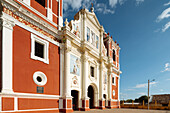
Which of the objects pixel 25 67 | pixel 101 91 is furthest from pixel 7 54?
pixel 101 91

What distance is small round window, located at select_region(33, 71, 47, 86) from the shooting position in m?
10.4

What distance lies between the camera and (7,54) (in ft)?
27.7

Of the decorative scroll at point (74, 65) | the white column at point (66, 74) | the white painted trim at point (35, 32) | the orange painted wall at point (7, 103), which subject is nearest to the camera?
the orange painted wall at point (7, 103)

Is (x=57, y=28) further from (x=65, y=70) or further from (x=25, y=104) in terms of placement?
(x=25, y=104)

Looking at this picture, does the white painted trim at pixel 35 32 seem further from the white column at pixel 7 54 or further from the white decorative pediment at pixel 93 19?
the white decorative pediment at pixel 93 19

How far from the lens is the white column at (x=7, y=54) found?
8132mm

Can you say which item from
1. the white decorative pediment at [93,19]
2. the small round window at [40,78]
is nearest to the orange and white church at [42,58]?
the small round window at [40,78]

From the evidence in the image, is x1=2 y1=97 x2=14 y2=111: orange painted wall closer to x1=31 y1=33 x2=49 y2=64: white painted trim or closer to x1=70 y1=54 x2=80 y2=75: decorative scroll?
x1=31 y1=33 x2=49 y2=64: white painted trim

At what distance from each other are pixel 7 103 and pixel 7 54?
9.74ft

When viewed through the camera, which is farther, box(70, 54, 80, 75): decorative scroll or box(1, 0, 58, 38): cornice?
box(70, 54, 80, 75): decorative scroll

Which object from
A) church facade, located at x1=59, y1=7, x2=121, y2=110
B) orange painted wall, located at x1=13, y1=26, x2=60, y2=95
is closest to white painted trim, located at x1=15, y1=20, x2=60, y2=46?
orange painted wall, located at x1=13, y1=26, x2=60, y2=95

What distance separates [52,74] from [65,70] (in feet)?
5.03

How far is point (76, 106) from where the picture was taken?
15.7 metres

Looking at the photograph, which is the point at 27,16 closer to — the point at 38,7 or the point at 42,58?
the point at 38,7
